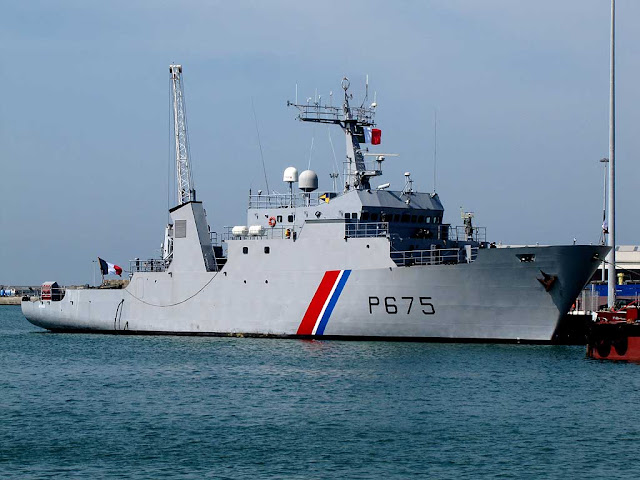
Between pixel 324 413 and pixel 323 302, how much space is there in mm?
12131

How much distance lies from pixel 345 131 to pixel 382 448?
20749 millimetres

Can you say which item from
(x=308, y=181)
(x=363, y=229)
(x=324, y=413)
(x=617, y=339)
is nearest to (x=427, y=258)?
(x=363, y=229)

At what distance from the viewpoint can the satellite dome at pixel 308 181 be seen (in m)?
36.0

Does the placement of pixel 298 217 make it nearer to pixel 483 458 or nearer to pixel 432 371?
pixel 432 371

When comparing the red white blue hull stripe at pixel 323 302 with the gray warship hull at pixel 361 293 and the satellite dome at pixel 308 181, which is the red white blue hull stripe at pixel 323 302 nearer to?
the gray warship hull at pixel 361 293

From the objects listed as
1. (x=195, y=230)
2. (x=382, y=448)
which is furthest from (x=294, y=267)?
(x=382, y=448)

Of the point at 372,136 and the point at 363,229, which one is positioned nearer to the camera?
the point at 363,229

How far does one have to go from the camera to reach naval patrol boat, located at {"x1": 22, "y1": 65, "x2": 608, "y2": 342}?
99.7ft

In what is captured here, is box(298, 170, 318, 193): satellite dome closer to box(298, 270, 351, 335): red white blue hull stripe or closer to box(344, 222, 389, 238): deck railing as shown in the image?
box(344, 222, 389, 238): deck railing

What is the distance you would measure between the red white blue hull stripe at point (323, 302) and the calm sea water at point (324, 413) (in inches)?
60.3

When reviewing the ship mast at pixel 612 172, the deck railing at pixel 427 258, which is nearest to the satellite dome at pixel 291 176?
the deck railing at pixel 427 258

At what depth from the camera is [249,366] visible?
92.2 ft

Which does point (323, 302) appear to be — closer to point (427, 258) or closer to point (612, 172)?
point (427, 258)

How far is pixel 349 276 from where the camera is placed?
32.2 metres
